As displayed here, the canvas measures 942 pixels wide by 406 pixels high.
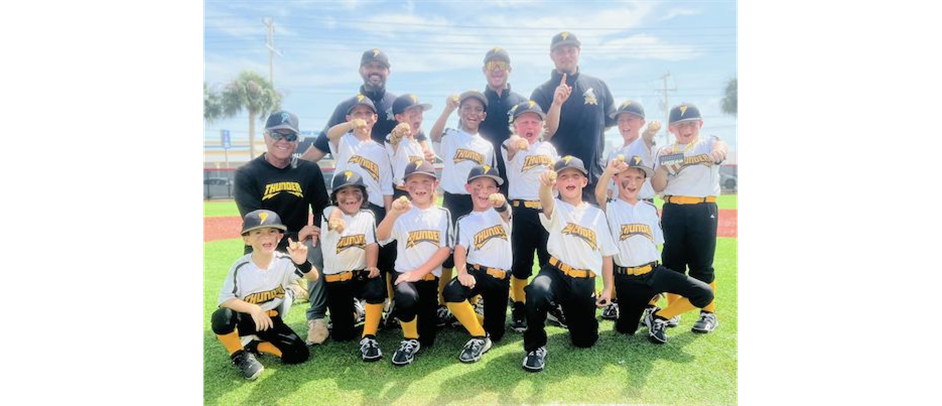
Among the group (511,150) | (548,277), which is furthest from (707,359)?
(511,150)

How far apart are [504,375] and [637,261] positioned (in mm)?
1654

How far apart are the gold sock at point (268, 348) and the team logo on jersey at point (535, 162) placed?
108 inches

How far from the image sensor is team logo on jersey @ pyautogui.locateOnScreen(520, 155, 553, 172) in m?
4.49

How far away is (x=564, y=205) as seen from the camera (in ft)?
13.1

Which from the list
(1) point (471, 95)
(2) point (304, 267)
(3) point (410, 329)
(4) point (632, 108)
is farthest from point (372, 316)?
(4) point (632, 108)

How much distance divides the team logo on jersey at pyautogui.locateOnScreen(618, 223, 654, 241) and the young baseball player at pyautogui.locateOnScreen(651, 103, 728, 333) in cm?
40

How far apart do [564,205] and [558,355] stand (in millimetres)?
1271

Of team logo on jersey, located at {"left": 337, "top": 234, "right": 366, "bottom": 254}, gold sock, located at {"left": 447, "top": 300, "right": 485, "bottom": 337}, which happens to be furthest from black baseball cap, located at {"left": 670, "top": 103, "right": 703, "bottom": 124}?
team logo on jersey, located at {"left": 337, "top": 234, "right": 366, "bottom": 254}

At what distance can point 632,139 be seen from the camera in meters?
4.98

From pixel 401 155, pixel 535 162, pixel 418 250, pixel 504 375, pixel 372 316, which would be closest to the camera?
pixel 504 375

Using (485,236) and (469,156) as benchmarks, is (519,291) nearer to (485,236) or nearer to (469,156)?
(485,236)

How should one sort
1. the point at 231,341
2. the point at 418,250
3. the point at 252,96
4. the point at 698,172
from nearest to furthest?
the point at 231,341
the point at 418,250
the point at 698,172
the point at 252,96

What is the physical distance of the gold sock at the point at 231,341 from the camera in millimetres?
3609

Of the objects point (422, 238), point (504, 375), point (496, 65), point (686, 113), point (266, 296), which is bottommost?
point (504, 375)
